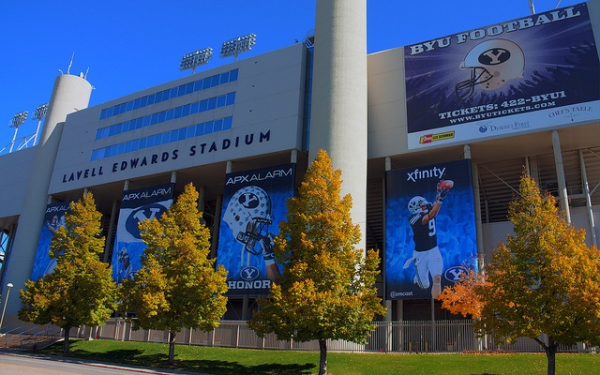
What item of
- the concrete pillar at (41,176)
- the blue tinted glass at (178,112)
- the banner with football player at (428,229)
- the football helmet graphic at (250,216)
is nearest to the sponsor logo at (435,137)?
the banner with football player at (428,229)

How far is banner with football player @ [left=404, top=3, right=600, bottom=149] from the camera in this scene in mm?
38406

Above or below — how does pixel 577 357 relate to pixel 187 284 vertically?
below

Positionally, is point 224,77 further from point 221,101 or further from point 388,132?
point 388,132

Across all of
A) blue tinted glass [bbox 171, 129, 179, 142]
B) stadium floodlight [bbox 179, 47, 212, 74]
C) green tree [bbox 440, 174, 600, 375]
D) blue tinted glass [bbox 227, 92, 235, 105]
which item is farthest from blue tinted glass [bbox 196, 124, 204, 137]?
green tree [bbox 440, 174, 600, 375]

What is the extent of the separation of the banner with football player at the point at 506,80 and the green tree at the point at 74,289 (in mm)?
27371

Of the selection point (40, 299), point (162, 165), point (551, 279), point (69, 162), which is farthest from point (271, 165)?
point (551, 279)

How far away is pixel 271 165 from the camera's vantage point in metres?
49.9

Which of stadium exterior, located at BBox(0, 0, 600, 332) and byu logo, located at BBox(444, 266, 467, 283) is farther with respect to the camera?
stadium exterior, located at BBox(0, 0, 600, 332)

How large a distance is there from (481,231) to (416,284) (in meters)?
7.37

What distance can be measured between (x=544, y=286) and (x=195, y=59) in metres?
50.4

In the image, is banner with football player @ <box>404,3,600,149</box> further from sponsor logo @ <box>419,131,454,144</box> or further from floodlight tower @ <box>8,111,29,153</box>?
floodlight tower @ <box>8,111,29,153</box>

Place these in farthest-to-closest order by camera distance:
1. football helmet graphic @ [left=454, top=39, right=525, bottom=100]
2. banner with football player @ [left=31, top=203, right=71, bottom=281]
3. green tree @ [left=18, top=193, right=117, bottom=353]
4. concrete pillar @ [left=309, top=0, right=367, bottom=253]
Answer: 1. banner with football player @ [left=31, top=203, right=71, bottom=281]
2. football helmet graphic @ [left=454, top=39, right=525, bottom=100]
3. concrete pillar @ [left=309, top=0, right=367, bottom=253]
4. green tree @ [left=18, top=193, right=117, bottom=353]

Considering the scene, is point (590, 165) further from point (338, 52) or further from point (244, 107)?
point (244, 107)

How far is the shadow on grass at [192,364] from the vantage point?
2819cm
